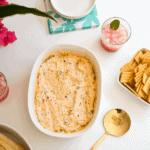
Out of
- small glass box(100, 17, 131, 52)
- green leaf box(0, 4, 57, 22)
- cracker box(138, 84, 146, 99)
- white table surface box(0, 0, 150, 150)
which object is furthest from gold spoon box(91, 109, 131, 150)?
green leaf box(0, 4, 57, 22)

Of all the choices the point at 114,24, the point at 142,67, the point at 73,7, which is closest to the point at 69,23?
the point at 73,7

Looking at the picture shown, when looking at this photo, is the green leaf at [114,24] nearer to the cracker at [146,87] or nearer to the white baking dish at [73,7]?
the white baking dish at [73,7]

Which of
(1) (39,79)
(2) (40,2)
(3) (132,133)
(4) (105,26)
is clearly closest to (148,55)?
(4) (105,26)

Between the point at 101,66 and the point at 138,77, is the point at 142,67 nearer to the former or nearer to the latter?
the point at 138,77

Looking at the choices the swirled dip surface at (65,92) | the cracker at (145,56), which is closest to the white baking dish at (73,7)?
the swirled dip surface at (65,92)

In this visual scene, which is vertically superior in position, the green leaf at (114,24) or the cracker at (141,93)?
the green leaf at (114,24)

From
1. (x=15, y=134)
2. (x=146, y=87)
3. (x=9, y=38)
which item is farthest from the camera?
(x=9, y=38)
